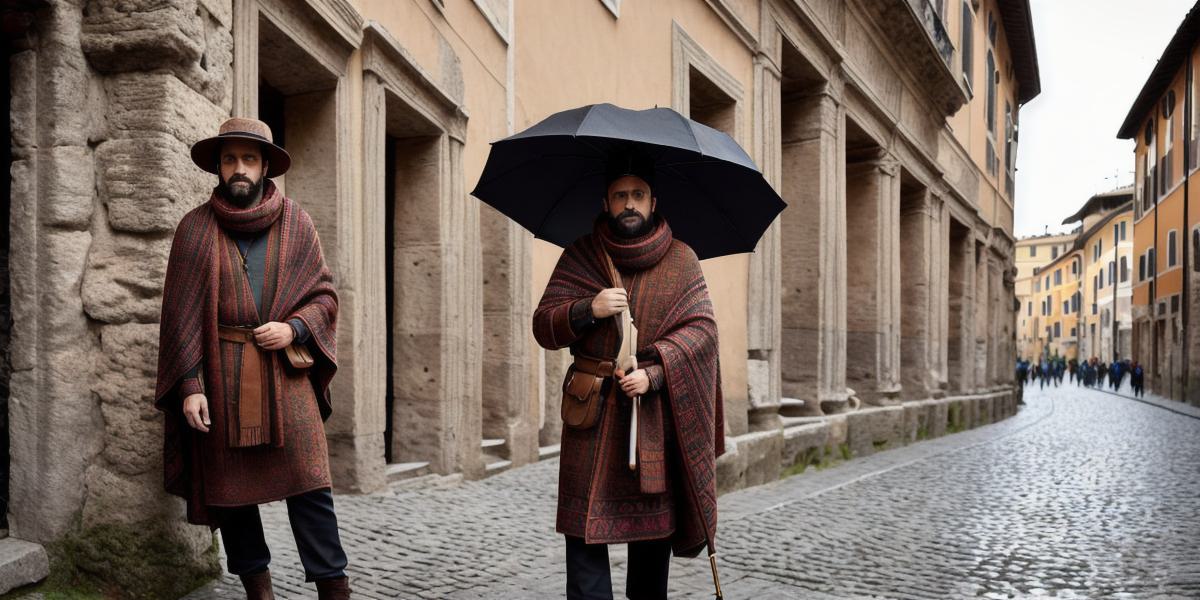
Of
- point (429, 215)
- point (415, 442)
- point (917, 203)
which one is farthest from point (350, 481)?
point (917, 203)

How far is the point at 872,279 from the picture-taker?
14898 millimetres

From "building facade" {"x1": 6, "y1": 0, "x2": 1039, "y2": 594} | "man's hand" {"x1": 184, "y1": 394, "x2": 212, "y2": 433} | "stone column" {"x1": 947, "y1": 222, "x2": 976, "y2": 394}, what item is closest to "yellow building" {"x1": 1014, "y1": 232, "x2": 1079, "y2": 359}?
"stone column" {"x1": 947, "y1": 222, "x2": 976, "y2": 394}

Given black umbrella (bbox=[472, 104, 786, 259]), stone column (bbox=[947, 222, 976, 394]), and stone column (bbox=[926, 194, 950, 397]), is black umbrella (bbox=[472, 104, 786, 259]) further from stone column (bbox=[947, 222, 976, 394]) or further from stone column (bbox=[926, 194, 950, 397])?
stone column (bbox=[947, 222, 976, 394])

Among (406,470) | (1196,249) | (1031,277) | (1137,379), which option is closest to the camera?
(406,470)

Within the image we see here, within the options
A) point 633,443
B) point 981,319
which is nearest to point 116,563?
point 633,443

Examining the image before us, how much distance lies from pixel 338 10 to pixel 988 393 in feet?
65.7

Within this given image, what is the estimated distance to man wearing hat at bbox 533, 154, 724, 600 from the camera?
129 inches

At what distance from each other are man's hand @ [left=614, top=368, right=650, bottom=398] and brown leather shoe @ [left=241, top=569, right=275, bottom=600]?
1.43 metres

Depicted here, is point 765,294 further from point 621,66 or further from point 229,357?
point 229,357

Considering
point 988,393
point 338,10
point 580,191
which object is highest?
point 338,10

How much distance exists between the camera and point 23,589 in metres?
3.49

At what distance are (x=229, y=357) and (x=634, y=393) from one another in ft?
4.34

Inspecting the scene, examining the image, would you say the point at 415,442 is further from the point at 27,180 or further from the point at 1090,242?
the point at 1090,242

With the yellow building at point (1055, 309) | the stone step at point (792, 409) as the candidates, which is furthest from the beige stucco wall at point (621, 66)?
the yellow building at point (1055, 309)
